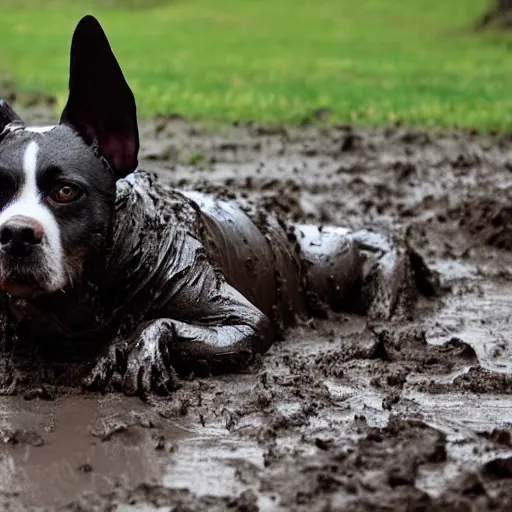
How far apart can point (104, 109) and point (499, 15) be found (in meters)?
28.9

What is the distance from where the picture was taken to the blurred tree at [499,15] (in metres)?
31.5

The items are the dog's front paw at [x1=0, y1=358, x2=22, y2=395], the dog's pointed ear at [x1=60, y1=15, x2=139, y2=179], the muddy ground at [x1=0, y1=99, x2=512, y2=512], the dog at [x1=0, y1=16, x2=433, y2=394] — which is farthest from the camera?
the dog's pointed ear at [x1=60, y1=15, x2=139, y2=179]

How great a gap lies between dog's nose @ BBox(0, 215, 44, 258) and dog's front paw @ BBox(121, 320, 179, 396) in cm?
61

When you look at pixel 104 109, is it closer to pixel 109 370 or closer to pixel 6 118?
pixel 6 118

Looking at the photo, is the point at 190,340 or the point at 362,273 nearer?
the point at 190,340

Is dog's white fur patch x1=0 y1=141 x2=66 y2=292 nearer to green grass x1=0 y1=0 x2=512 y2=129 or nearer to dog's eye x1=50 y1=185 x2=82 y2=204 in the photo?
dog's eye x1=50 y1=185 x2=82 y2=204

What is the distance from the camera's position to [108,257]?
4926 mm

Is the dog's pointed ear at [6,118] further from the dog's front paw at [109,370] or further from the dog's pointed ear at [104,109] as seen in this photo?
→ the dog's front paw at [109,370]

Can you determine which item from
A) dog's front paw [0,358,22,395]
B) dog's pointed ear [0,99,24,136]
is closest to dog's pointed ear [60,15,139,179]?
dog's pointed ear [0,99,24,136]

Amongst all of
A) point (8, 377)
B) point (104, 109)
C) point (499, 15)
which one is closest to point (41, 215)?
point (104, 109)

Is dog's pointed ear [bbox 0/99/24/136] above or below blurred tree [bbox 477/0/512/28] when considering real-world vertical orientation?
above

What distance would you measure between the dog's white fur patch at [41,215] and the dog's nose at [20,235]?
→ 4cm

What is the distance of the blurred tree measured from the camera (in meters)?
31.5

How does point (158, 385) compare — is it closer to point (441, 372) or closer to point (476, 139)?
point (441, 372)
